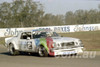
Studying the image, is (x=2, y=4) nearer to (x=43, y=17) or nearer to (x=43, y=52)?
(x=43, y=17)

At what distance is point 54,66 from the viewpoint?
8.65 meters

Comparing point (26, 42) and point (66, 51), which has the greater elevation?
point (26, 42)

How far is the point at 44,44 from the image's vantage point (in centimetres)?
1140

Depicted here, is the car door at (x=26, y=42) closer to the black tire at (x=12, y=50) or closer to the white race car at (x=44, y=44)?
the white race car at (x=44, y=44)

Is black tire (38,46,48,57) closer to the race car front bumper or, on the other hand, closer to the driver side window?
the race car front bumper

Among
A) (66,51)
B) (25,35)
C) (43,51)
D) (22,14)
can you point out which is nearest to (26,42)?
(25,35)

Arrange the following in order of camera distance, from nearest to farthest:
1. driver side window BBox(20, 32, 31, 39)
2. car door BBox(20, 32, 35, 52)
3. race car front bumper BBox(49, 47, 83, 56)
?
race car front bumper BBox(49, 47, 83, 56)
car door BBox(20, 32, 35, 52)
driver side window BBox(20, 32, 31, 39)

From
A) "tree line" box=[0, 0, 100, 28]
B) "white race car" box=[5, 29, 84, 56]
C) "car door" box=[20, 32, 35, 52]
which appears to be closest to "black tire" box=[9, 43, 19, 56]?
"white race car" box=[5, 29, 84, 56]

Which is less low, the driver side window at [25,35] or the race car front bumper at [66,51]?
the driver side window at [25,35]

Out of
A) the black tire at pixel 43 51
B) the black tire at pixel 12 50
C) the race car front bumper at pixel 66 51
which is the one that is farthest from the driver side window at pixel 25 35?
the race car front bumper at pixel 66 51

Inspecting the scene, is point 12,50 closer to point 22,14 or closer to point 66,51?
point 66,51

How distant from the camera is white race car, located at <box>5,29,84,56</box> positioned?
36.4 feet

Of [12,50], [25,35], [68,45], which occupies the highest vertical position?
[25,35]

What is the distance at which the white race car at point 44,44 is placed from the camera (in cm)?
1109
